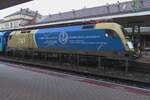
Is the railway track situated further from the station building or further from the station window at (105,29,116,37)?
the station building

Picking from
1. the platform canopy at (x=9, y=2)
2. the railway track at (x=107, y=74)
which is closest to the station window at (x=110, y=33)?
the railway track at (x=107, y=74)

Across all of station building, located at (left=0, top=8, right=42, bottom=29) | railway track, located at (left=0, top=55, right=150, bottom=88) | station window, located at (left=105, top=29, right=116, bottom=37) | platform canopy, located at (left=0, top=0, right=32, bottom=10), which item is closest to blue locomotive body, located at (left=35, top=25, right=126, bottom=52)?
station window, located at (left=105, top=29, right=116, bottom=37)

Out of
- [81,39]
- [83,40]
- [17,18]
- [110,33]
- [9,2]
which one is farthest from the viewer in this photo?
[17,18]

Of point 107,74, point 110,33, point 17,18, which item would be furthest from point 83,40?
point 17,18

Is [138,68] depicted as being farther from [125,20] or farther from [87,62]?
[125,20]

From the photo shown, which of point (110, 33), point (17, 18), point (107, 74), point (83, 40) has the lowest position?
point (107, 74)

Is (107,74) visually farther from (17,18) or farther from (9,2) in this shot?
(17,18)

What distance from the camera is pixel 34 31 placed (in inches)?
1377

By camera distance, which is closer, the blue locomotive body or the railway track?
the railway track

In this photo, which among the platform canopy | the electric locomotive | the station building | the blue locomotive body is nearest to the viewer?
the platform canopy

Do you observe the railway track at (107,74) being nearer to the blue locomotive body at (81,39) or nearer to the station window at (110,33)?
the blue locomotive body at (81,39)

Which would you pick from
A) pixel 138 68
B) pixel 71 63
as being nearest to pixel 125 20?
pixel 71 63

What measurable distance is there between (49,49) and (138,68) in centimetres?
1225

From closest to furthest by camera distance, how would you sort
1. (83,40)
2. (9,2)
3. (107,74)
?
(9,2), (107,74), (83,40)
